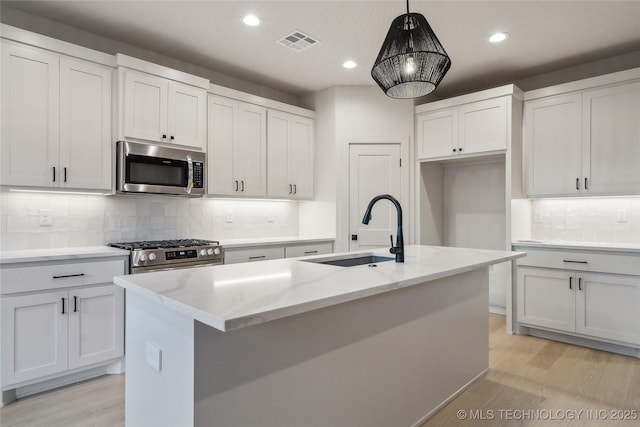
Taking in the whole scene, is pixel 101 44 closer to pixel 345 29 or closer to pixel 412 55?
pixel 345 29

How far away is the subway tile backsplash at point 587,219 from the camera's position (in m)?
3.56

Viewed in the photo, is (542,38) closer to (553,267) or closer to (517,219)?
(517,219)

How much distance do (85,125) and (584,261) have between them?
4293mm

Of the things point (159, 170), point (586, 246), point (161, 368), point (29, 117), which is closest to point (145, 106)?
point (159, 170)

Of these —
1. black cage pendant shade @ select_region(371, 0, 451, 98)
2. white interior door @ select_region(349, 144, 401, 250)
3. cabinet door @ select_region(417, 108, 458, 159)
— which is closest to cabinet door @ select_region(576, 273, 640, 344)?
cabinet door @ select_region(417, 108, 458, 159)

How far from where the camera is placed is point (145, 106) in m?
3.13

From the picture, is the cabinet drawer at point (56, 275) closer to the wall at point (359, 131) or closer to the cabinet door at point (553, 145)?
the wall at point (359, 131)

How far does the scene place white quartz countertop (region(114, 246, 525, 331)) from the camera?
3.69 ft

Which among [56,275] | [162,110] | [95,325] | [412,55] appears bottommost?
[95,325]

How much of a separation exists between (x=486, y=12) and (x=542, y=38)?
31.1 inches

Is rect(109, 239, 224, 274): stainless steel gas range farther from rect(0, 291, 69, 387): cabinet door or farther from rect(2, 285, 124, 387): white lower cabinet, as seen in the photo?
rect(0, 291, 69, 387): cabinet door

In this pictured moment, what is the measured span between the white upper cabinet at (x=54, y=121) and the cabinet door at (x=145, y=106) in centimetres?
14

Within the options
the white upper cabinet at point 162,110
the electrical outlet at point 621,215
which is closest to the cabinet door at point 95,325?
the white upper cabinet at point 162,110

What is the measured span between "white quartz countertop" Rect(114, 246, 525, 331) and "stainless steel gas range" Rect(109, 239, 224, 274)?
122 cm
